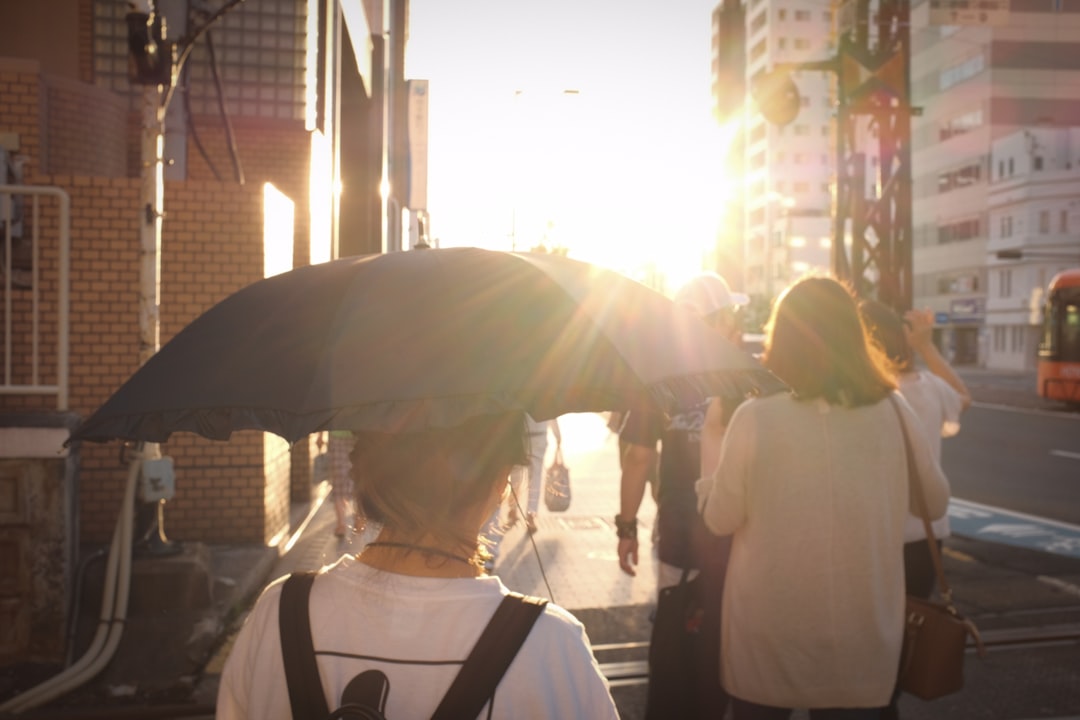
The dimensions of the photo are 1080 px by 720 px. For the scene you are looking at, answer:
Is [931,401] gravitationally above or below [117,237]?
below

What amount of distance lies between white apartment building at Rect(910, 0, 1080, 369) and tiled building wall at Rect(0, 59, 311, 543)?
52.2 m

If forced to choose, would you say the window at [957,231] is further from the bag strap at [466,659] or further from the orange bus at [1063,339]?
the bag strap at [466,659]

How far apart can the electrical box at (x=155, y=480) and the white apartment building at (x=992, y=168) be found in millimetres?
54368

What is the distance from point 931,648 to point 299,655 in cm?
220

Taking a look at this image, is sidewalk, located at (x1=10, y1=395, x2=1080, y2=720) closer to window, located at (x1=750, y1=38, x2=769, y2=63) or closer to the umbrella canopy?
the umbrella canopy

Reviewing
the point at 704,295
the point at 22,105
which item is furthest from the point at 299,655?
the point at 22,105

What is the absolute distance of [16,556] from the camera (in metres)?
5.38

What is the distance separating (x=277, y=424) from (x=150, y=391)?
0.32 meters

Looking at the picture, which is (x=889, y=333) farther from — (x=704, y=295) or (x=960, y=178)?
(x=960, y=178)

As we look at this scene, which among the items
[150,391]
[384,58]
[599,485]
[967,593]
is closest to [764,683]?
[150,391]

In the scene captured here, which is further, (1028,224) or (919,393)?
(1028,224)

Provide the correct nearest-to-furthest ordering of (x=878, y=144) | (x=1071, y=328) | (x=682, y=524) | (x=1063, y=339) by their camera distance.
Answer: (x=682, y=524) < (x=878, y=144) < (x=1071, y=328) < (x=1063, y=339)

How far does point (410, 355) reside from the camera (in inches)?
66.8

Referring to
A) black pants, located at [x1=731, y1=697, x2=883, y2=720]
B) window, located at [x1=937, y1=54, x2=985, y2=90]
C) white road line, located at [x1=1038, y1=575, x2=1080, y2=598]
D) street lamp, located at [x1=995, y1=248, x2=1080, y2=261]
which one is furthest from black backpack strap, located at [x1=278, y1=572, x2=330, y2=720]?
window, located at [x1=937, y1=54, x2=985, y2=90]
